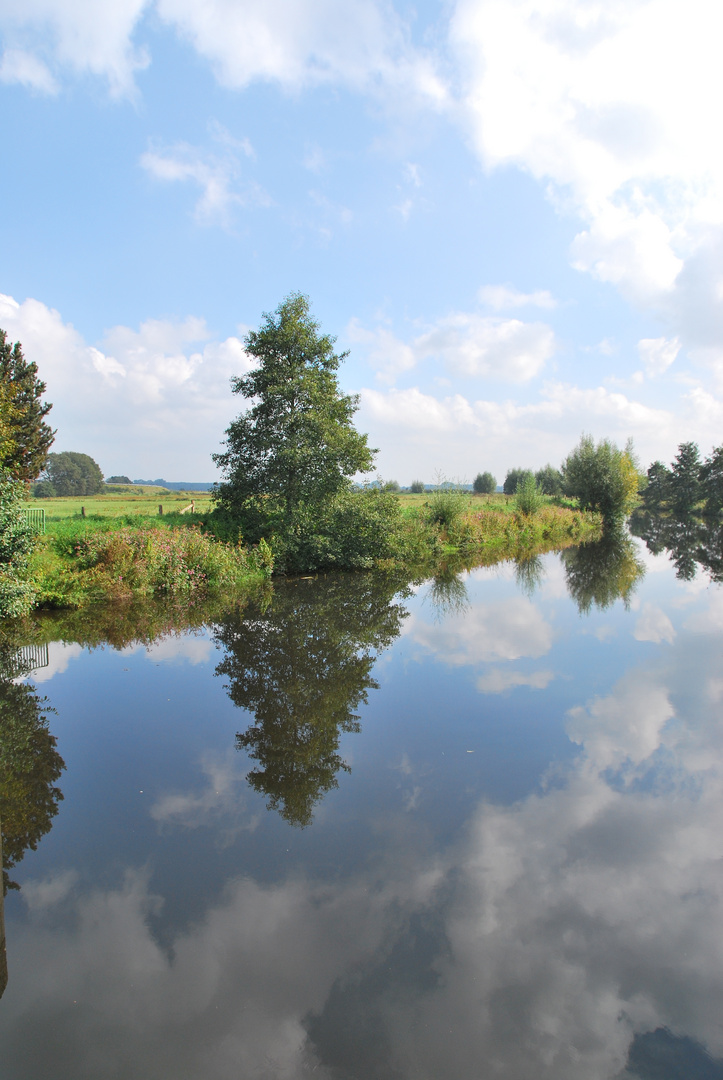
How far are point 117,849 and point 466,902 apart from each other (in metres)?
2.41

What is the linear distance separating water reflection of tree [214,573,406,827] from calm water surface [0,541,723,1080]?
0.17ft

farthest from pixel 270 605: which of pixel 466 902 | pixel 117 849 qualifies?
pixel 466 902

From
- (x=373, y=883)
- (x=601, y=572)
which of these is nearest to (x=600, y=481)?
(x=601, y=572)

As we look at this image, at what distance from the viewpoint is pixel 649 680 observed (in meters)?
A: 7.44

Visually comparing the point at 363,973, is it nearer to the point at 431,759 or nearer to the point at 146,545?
the point at 431,759

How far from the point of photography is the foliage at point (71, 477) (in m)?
65.9

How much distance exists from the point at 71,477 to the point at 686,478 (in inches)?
2798

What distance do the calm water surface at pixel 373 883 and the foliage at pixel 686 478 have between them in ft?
198

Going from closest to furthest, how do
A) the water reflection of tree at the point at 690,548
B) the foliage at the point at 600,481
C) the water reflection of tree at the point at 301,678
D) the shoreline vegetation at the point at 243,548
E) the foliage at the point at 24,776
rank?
the foliage at the point at 24,776
the water reflection of tree at the point at 301,678
the shoreline vegetation at the point at 243,548
the water reflection of tree at the point at 690,548
the foliage at the point at 600,481

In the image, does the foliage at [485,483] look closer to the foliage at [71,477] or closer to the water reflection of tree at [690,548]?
the water reflection of tree at [690,548]

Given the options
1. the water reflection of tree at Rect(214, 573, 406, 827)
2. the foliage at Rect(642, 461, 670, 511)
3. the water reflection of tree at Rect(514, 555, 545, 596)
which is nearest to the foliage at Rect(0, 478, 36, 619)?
the water reflection of tree at Rect(214, 573, 406, 827)

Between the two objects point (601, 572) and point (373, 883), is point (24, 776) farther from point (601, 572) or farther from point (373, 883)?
point (601, 572)

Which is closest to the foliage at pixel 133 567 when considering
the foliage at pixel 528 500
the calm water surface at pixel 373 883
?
the calm water surface at pixel 373 883

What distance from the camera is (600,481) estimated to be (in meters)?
39.0
